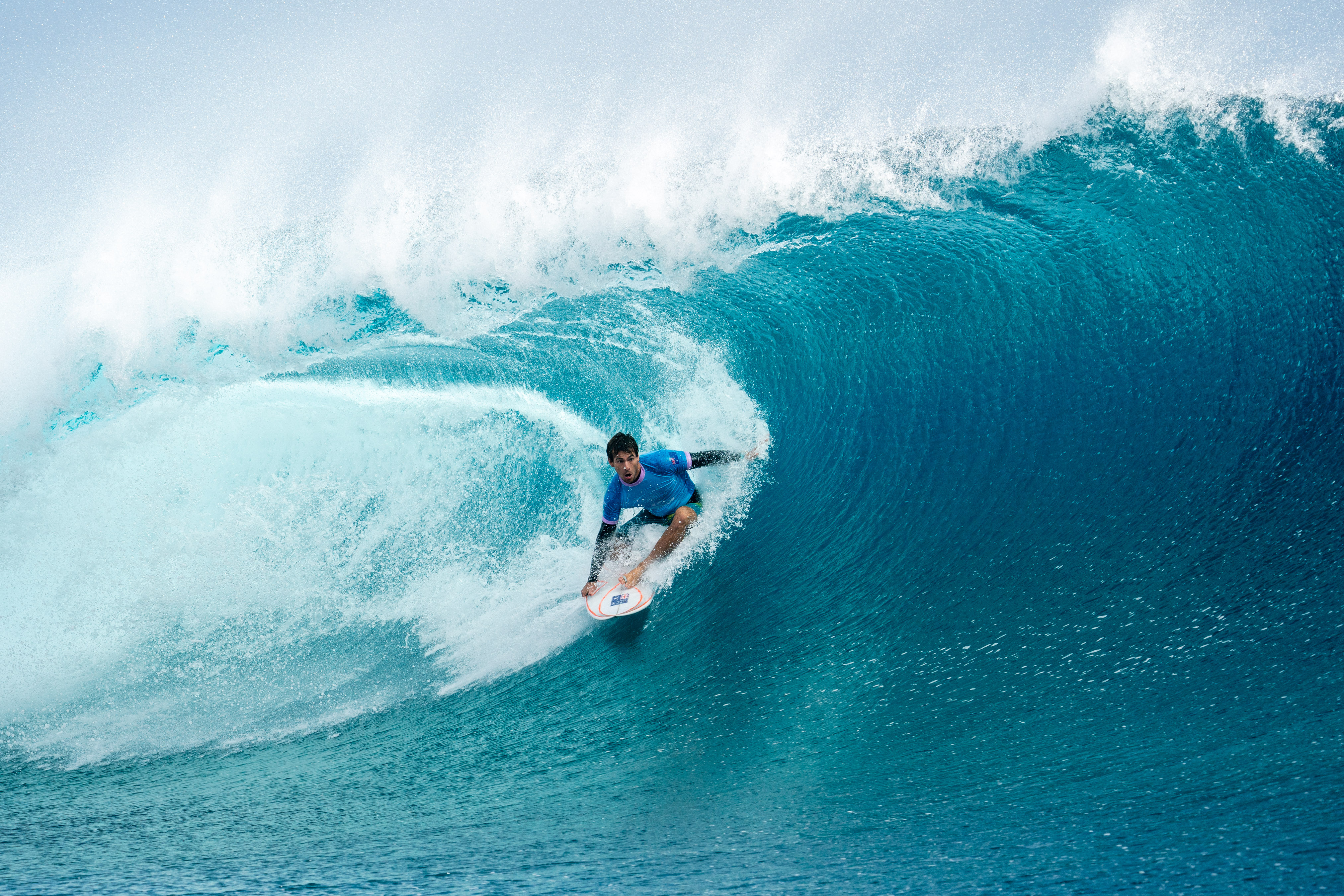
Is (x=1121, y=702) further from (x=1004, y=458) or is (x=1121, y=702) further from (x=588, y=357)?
(x=588, y=357)

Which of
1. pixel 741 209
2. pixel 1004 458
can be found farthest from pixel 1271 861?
pixel 741 209

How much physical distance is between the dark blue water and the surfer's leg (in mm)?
198

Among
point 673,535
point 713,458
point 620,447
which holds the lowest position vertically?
point 673,535

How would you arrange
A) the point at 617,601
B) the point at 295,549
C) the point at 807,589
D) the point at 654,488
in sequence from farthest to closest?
the point at 295,549 < the point at 654,488 < the point at 617,601 < the point at 807,589

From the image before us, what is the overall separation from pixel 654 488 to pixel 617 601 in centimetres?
71

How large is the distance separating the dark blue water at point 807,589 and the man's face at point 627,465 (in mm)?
805

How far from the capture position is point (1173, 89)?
7.96 m

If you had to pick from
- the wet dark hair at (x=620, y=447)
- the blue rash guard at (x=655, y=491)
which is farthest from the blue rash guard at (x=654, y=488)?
the wet dark hair at (x=620, y=447)

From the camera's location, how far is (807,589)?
15.0 feet

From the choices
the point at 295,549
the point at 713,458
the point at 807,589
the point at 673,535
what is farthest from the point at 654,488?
the point at 295,549

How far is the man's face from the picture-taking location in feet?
14.5

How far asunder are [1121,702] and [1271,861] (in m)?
0.86

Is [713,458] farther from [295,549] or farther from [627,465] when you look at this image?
[295,549]

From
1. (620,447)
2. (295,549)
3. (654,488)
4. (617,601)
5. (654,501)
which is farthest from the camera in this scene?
(295,549)
